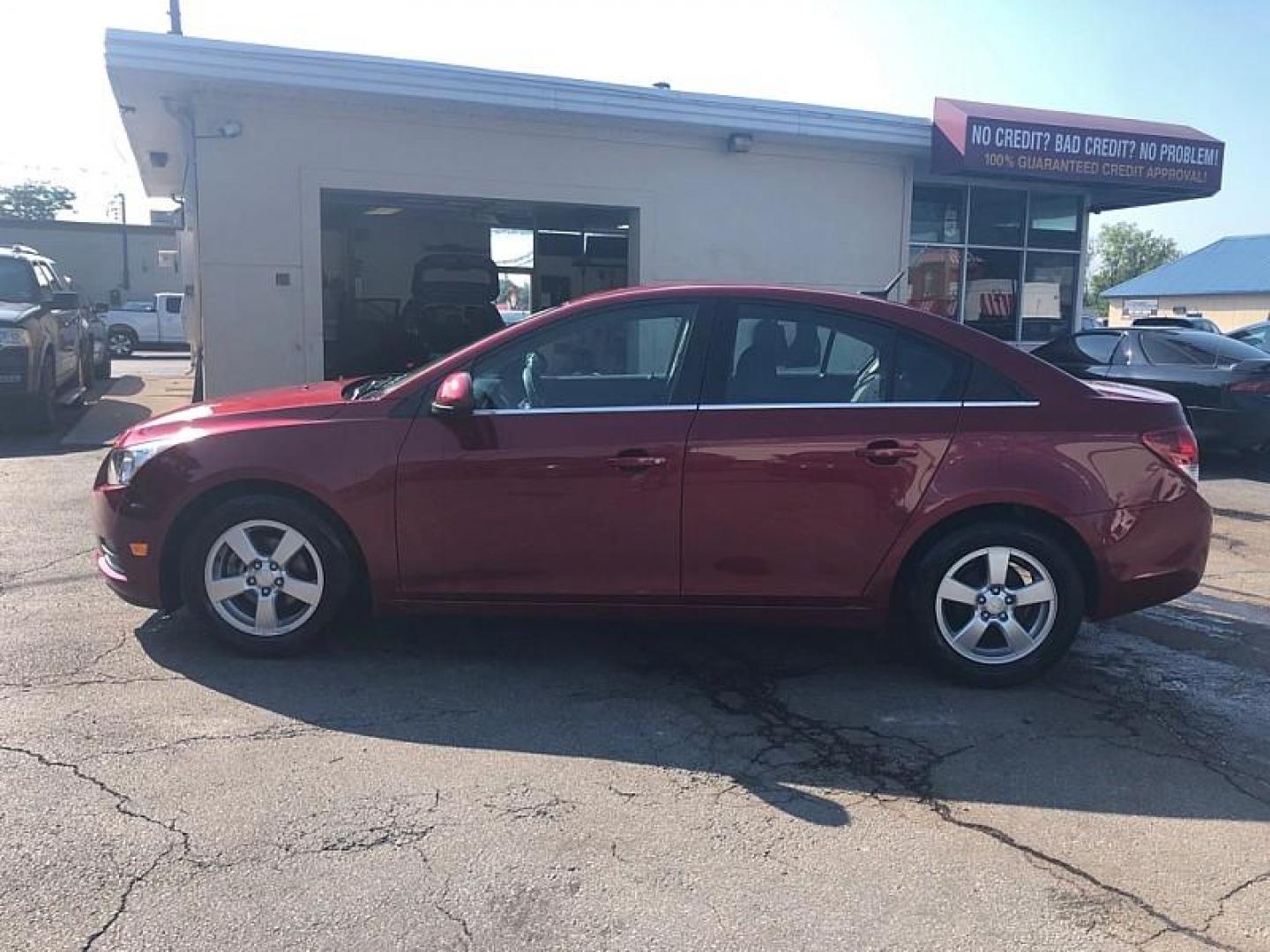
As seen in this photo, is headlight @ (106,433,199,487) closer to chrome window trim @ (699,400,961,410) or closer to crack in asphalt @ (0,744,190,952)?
crack in asphalt @ (0,744,190,952)

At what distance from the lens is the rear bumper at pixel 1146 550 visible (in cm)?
467

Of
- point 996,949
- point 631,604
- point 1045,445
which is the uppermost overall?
point 1045,445

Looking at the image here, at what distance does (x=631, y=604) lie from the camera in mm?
4715

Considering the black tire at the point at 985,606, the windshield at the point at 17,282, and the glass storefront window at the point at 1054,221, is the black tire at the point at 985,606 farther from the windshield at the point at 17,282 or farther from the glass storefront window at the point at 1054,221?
the glass storefront window at the point at 1054,221

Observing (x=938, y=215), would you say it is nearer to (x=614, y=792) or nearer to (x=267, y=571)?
(x=267, y=571)

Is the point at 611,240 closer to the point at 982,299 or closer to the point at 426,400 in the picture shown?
the point at 982,299

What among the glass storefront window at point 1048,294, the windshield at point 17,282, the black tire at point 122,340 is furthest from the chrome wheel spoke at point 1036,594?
the black tire at point 122,340

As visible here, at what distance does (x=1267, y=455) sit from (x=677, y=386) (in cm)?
1066

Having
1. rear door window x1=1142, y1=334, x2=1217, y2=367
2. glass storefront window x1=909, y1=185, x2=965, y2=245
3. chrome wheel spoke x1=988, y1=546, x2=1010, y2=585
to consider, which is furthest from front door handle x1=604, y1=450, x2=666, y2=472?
glass storefront window x1=909, y1=185, x2=965, y2=245

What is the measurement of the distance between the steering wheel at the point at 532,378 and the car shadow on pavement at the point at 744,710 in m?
1.25

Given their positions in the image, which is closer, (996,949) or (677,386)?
(996,949)

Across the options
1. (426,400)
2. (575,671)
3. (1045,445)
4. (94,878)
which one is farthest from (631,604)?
(94,878)

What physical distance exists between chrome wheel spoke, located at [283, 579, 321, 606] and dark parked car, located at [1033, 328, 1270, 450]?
961cm

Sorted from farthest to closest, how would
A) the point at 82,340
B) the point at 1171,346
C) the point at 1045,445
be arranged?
the point at 82,340 < the point at 1171,346 < the point at 1045,445
